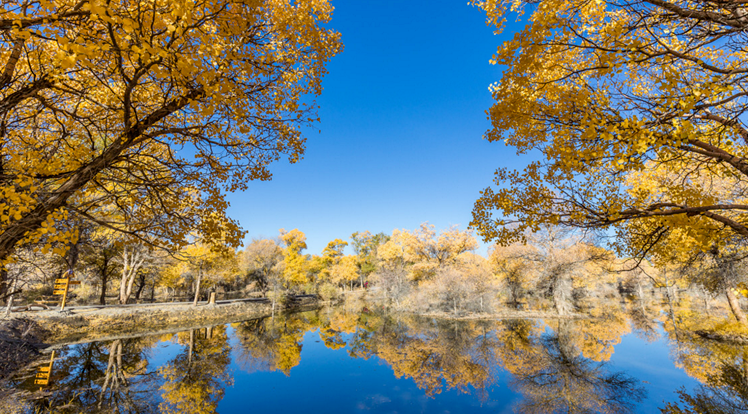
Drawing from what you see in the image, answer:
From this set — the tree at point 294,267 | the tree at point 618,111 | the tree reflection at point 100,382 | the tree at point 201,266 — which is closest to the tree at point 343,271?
the tree at point 294,267

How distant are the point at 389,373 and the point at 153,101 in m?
9.54

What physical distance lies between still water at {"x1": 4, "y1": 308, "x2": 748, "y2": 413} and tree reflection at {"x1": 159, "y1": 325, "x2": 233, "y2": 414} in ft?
0.11

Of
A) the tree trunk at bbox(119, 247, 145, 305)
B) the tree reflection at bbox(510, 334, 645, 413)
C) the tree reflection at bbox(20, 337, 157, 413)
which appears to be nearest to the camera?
the tree reflection at bbox(20, 337, 157, 413)

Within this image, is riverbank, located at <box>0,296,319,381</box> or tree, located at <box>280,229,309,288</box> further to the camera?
tree, located at <box>280,229,309,288</box>

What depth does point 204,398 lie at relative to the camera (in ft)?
23.5

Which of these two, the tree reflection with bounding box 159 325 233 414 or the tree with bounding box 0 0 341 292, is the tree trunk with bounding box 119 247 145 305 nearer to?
the tree reflection with bounding box 159 325 233 414

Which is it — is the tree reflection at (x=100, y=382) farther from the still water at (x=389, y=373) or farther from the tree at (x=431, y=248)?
the tree at (x=431, y=248)

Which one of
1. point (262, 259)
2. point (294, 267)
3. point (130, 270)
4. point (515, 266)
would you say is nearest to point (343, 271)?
point (294, 267)

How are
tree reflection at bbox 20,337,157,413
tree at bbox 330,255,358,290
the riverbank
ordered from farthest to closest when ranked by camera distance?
tree at bbox 330,255,358,290 → the riverbank → tree reflection at bbox 20,337,157,413

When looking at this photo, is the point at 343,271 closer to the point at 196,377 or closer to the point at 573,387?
the point at 196,377

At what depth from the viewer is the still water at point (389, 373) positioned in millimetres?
6754

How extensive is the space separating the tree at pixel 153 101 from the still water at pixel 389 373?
17.5 feet

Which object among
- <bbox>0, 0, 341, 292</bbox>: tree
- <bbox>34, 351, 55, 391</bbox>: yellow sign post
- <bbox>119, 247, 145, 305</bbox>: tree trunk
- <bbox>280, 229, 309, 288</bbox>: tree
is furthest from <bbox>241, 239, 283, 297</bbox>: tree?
<bbox>0, 0, 341, 292</bbox>: tree

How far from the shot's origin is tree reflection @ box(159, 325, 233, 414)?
263 inches
